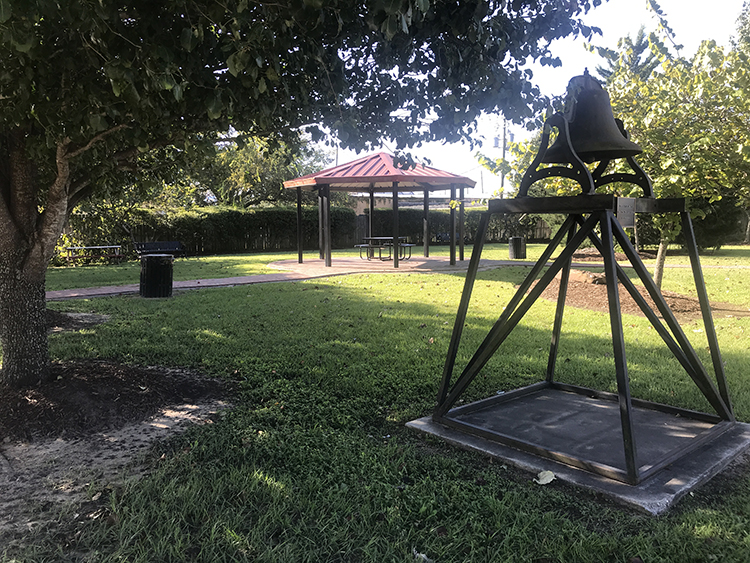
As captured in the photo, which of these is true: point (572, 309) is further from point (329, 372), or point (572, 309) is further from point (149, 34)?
point (149, 34)

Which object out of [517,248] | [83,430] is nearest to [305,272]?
[517,248]

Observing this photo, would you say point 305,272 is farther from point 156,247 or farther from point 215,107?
point 215,107

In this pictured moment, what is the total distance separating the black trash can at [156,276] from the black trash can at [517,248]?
41.7 ft

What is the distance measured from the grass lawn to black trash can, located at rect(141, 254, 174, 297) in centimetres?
299

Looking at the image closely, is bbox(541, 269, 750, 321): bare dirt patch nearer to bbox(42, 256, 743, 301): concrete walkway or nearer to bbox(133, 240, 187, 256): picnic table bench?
bbox(42, 256, 743, 301): concrete walkway

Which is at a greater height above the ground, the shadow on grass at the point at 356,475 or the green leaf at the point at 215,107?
the green leaf at the point at 215,107

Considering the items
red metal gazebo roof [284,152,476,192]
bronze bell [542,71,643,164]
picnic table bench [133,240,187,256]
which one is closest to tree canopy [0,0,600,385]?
bronze bell [542,71,643,164]

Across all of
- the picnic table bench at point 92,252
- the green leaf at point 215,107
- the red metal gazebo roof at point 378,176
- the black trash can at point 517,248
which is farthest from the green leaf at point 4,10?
the black trash can at point 517,248

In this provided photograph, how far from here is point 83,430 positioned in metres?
3.82

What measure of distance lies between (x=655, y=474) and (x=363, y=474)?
1650 mm

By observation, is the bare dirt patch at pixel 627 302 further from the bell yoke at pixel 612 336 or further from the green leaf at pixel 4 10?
the green leaf at pixel 4 10

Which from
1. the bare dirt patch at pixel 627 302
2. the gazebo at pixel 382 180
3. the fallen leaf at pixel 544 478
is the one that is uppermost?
the gazebo at pixel 382 180

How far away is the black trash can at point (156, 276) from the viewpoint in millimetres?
10000

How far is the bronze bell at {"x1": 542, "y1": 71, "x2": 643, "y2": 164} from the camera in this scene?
358 cm
